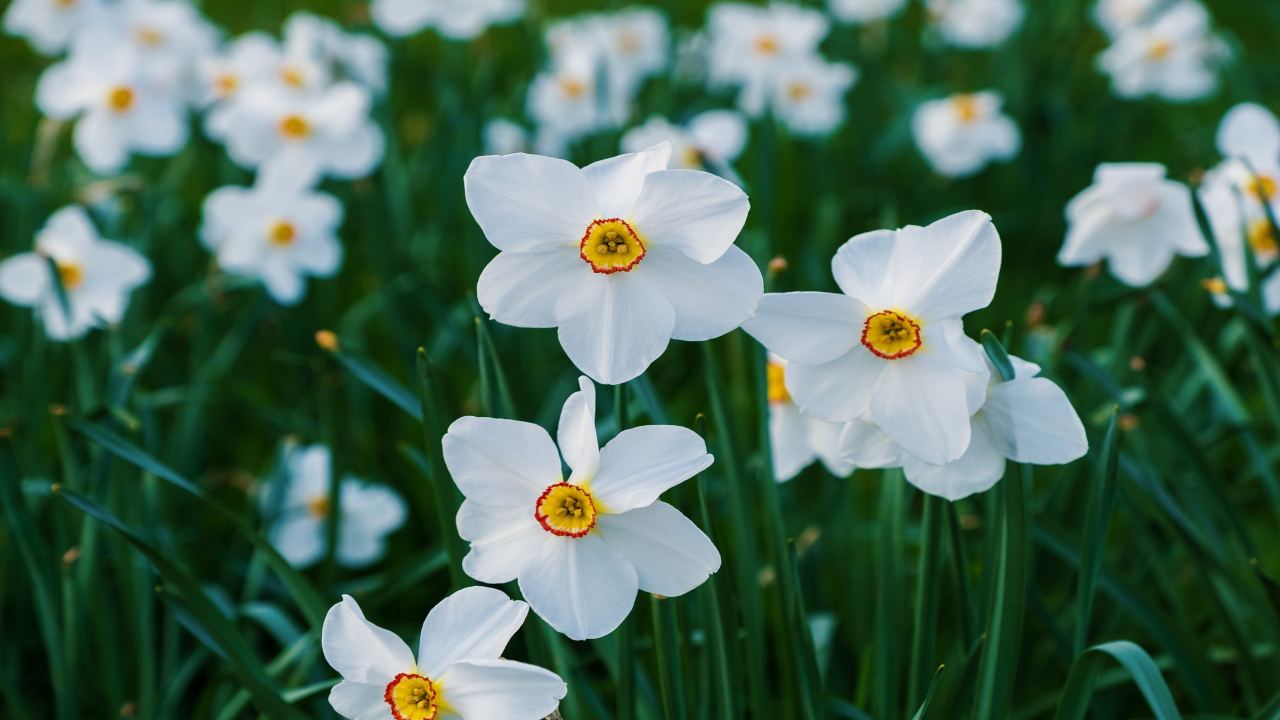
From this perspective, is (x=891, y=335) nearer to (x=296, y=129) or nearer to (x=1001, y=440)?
(x=1001, y=440)

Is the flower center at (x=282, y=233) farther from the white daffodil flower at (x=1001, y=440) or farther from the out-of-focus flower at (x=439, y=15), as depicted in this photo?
the white daffodil flower at (x=1001, y=440)

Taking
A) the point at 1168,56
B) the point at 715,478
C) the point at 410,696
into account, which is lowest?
the point at 715,478

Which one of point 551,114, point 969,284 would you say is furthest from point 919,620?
point 551,114

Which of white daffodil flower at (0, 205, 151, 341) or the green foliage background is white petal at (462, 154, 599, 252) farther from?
white daffodil flower at (0, 205, 151, 341)

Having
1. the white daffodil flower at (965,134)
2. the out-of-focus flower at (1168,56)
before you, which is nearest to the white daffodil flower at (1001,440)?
the white daffodil flower at (965,134)

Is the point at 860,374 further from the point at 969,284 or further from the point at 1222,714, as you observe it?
the point at 1222,714

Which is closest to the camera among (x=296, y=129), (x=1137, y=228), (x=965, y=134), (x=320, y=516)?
(x=1137, y=228)

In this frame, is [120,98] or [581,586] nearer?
[581,586]

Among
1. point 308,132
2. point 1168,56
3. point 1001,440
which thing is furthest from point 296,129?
point 1168,56
